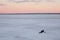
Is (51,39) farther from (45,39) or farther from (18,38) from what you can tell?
(18,38)

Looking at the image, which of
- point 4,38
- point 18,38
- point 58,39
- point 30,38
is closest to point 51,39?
point 58,39

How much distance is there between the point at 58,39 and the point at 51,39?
0.24 ft

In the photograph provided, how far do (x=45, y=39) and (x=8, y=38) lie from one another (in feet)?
1.27

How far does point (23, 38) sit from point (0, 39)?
246 millimetres

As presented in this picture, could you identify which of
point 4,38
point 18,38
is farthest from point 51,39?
point 4,38

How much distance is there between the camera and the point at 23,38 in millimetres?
2070

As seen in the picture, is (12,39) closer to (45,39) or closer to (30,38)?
(30,38)

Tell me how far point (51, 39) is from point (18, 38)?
0.35 metres

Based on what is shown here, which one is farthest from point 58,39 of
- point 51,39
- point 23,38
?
point 23,38

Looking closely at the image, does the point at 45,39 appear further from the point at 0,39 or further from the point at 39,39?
the point at 0,39

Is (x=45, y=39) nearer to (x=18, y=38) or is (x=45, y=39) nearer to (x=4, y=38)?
(x=18, y=38)

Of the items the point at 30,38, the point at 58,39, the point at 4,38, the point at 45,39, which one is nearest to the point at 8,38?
the point at 4,38

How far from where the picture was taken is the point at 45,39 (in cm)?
197

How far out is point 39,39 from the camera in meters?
1.97
